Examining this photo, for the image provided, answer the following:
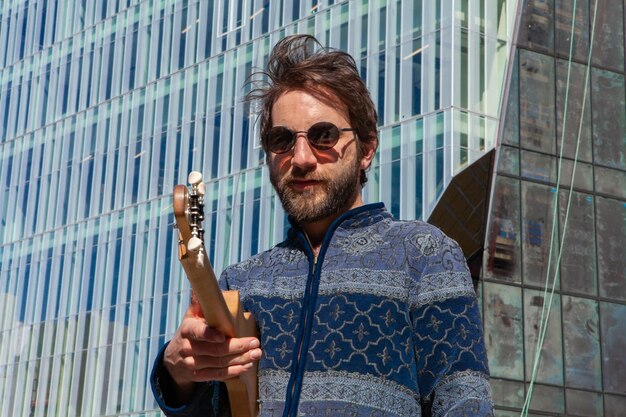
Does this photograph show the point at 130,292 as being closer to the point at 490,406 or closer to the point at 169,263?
the point at 169,263

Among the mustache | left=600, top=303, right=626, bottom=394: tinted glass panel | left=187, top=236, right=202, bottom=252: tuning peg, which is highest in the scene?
left=600, top=303, right=626, bottom=394: tinted glass panel

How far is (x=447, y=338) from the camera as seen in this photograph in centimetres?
318

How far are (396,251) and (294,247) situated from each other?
315mm

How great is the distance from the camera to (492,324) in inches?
951

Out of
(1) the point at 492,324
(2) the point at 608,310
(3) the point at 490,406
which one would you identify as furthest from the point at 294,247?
(2) the point at 608,310

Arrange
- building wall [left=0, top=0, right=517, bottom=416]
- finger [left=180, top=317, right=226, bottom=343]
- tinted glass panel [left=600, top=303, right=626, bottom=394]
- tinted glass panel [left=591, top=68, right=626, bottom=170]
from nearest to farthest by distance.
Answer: finger [left=180, top=317, right=226, bottom=343] → tinted glass panel [left=600, top=303, right=626, bottom=394] → building wall [left=0, top=0, right=517, bottom=416] → tinted glass panel [left=591, top=68, right=626, bottom=170]

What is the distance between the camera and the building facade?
24.6m

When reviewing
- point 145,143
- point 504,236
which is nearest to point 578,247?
point 504,236

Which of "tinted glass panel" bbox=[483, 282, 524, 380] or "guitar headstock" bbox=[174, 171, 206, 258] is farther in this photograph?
"tinted glass panel" bbox=[483, 282, 524, 380]

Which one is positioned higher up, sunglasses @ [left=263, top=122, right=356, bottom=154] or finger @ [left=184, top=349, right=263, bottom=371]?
sunglasses @ [left=263, top=122, right=356, bottom=154]

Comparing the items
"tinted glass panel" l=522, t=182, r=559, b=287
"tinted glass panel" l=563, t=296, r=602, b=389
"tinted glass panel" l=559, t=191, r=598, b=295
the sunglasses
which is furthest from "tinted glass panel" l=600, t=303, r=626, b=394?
the sunglasses

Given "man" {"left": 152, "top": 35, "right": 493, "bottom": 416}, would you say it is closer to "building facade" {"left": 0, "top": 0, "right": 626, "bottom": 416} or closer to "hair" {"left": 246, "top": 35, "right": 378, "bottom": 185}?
"hair" {"left": 246, "top": 35, "right": 378, "bottom": 185}

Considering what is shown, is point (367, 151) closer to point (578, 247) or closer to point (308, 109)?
point (308, 109)

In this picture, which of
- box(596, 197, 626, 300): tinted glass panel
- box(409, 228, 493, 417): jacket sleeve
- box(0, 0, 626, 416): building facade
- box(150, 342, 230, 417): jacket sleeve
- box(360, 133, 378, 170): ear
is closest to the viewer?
box(409, 228, 493, 417): jacket sleeve
